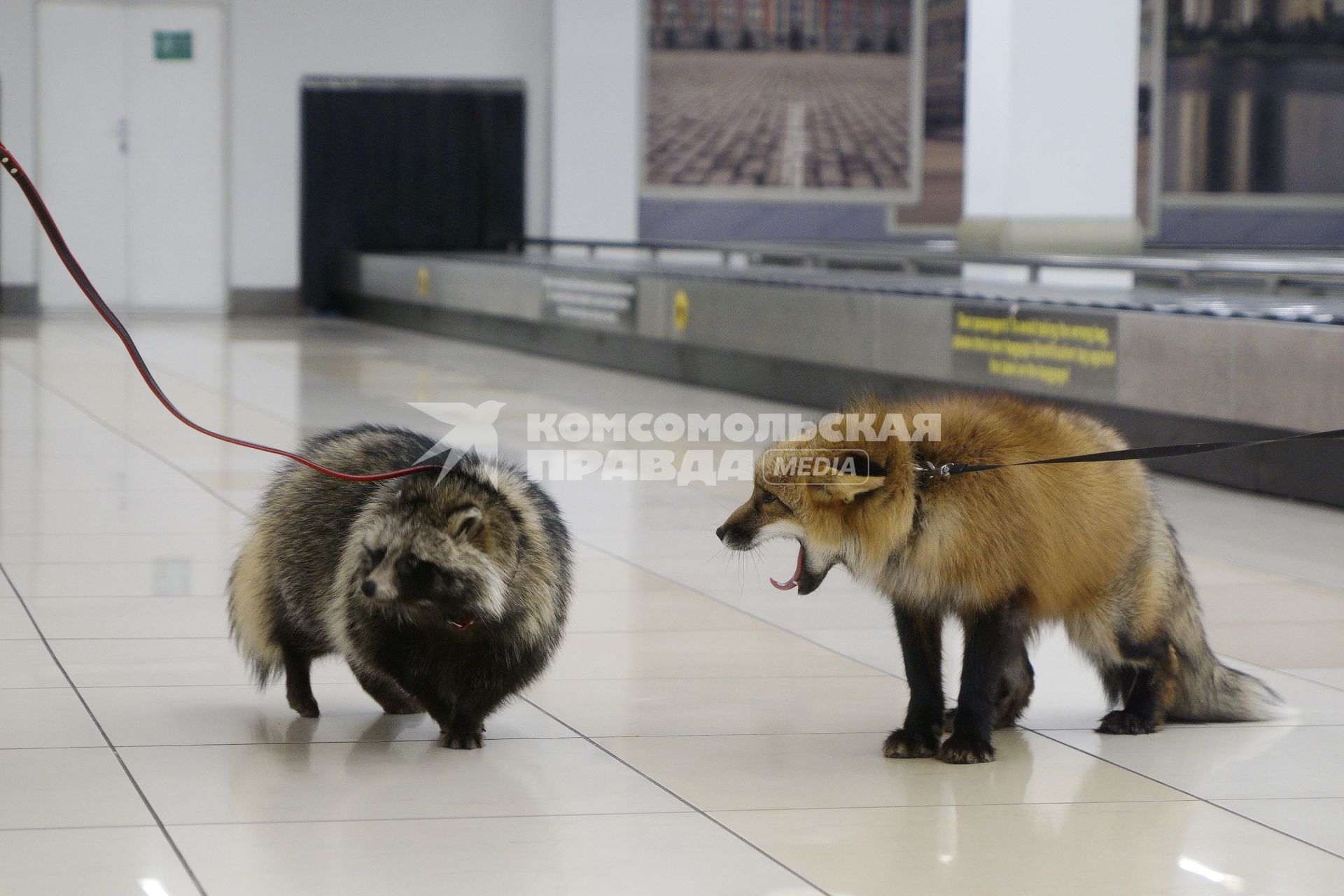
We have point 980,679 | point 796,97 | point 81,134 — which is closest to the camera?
point 980,679

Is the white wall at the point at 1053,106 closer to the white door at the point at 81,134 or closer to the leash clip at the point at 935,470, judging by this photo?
the leash clip at the point at 935,470

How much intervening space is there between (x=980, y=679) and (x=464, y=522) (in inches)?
47.8

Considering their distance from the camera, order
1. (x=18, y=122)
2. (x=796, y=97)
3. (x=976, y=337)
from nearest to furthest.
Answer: (x=976, y=337), (x=18, y=122), (x=796, y=97)

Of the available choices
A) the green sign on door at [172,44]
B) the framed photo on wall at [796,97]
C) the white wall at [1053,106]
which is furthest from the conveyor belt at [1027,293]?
the framed photo on wall at [796,97]

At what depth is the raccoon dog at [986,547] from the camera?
4000mm

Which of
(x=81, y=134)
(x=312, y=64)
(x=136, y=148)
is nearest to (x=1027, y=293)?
(x=312, y=64)

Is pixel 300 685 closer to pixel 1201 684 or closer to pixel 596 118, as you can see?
pixel 1201 684

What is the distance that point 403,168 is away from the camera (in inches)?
1047

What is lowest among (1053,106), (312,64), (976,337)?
(976,337)

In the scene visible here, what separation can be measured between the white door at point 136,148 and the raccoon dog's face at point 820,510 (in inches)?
904

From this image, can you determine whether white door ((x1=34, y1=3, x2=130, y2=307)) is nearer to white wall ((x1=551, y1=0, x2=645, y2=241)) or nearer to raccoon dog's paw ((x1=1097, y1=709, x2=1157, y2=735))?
white wall ((x1=551, y1=0, x2=645, y2=241))

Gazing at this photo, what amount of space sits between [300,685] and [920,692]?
60.9 inches

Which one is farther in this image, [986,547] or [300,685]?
[300,685]

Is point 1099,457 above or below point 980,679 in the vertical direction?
above
